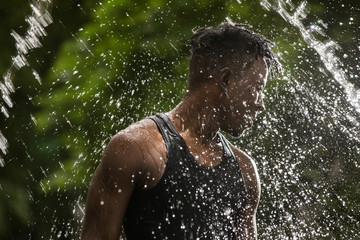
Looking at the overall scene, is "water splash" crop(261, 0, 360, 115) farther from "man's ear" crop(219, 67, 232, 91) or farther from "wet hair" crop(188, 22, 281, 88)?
"man's ear" crop(219, 67, 232, 91)

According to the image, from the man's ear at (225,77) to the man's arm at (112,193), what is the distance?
0.67 m

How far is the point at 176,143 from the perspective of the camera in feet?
6.45

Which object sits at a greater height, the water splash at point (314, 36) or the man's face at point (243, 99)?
the man's face at point (243, 99)

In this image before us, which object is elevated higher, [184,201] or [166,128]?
[166,128]

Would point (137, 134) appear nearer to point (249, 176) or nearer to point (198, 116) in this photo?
point (198, 116)

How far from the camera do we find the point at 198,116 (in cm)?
217

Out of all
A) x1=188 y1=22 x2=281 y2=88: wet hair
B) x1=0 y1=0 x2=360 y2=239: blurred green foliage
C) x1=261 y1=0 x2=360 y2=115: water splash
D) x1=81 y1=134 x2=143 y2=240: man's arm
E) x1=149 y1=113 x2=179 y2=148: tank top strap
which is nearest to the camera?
x1=81 y1=134 x2=143 y2=240: man's arm

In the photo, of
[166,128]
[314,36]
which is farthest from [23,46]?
[314,36]

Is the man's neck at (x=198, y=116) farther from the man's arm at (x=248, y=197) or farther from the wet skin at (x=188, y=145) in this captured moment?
the man's arm at (x=248, y=197)

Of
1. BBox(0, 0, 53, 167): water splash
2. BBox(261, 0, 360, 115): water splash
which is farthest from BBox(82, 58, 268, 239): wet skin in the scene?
BBox(261, 0, 360, 115): water splash

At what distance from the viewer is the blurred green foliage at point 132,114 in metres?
4.05

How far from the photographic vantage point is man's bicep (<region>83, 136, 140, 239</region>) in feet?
5.60

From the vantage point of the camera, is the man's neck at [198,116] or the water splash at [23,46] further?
the water splash at [23,46]

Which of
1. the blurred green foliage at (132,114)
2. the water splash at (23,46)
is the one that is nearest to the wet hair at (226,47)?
the blurred green foliage at (132,114)
